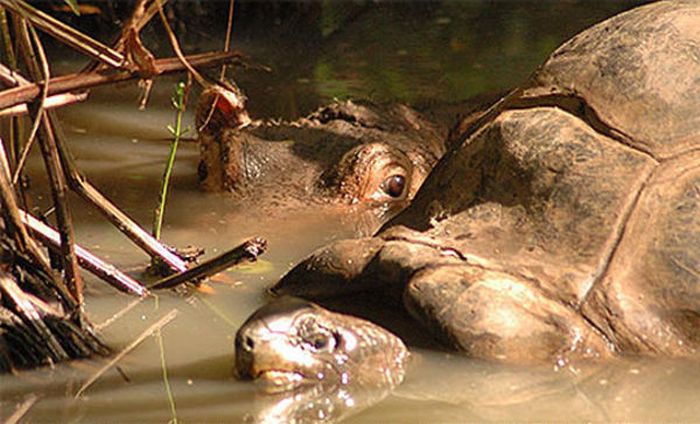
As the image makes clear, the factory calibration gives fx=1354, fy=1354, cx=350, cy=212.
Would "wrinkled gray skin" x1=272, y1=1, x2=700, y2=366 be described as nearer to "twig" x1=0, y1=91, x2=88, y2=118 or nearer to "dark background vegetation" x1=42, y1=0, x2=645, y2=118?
"twig" x1=0, y1=91, x2=88, y2=118

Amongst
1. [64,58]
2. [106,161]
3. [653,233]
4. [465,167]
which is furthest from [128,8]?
[653,233]

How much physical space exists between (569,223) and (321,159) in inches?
88.5

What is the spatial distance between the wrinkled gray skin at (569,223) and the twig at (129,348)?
15.5 inches


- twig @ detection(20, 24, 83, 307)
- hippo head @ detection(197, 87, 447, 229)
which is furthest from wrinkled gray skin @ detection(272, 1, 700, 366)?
hippo head @ detection(197, 87, 447, 229)

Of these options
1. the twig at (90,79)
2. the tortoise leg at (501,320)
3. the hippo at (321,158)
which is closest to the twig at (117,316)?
the twig at (90,79)

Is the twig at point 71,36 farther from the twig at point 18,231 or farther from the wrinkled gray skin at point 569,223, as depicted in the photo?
the wrinkled gray skin at point 569,223

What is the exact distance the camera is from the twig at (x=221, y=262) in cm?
382

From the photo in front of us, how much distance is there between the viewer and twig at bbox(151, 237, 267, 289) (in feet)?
12.5

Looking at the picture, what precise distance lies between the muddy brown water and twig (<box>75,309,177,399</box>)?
2 centimetres

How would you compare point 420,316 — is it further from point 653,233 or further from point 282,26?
point 282,26

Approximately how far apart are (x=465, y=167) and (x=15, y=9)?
152cm

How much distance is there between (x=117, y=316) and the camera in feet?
13.4

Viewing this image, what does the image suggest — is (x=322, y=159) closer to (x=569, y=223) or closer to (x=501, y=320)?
(x=569, y=223)

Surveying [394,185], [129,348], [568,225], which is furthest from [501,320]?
[394,185]
